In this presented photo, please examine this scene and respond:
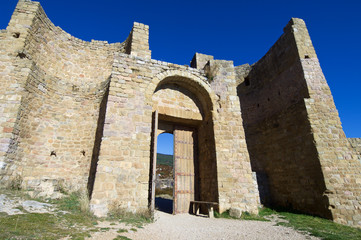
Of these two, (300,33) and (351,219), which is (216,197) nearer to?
(351,219)

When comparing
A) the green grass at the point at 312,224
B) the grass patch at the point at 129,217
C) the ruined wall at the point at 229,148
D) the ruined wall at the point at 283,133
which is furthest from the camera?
the ruined wall at the point at 283,133

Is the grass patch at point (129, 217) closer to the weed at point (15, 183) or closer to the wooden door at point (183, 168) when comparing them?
the wooden door at point (183, 168)

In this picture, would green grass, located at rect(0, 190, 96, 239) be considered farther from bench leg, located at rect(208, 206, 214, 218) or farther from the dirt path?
bench leg, located at rect(208, 206, 214, 218)

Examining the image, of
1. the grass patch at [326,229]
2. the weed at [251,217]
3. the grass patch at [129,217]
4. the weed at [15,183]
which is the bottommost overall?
the grass patch at [326,229]

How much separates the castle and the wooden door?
40 mm

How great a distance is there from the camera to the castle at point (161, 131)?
5.89 m

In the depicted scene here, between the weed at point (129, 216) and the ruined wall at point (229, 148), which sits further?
the ruined wall at point (229, 148)

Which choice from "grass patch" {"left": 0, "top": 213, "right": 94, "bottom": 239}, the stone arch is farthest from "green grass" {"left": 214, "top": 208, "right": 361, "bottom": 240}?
"grass patch" {"left": 0, "top": 213, "right": 94, "bottom": 239}

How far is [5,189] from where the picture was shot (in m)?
5.26

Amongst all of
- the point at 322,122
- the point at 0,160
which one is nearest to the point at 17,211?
the point at 0,160

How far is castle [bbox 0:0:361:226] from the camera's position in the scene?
5891mm

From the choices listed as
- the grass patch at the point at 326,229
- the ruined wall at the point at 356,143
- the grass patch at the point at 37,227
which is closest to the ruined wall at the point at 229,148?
the grass patch at the point at 326,229

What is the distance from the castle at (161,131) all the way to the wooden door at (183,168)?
1.6 inches

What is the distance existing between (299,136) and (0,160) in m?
10.5
